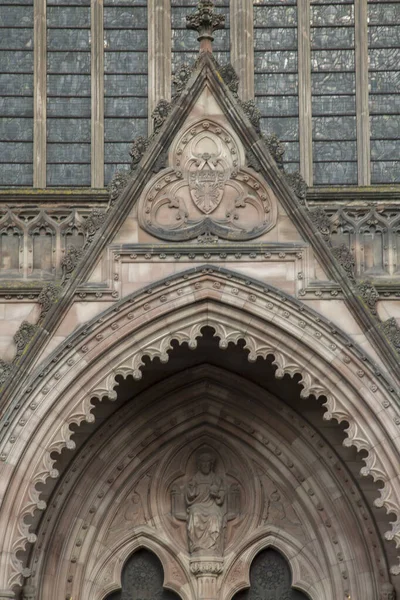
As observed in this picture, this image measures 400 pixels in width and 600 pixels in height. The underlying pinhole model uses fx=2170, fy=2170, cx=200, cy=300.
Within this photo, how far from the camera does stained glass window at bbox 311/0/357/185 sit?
2709 cm

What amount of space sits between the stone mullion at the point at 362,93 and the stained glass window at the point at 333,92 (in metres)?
0.07

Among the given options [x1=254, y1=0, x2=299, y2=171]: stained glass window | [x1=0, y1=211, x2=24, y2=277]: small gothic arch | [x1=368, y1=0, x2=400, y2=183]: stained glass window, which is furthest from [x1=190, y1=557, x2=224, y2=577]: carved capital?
[x1=368, y1=0, x2=400, y2=183]: stained glass window

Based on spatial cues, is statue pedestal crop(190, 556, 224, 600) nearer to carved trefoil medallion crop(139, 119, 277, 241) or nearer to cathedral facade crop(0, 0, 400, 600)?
cathedral facade crop(0, 0, 400, 600)

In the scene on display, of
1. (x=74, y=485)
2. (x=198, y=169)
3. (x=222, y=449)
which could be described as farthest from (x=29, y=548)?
(x=198, y=169)

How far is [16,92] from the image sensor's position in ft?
89.6

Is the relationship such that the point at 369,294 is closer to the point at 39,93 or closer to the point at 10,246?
the point at 10,246

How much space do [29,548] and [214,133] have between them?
5.18 m

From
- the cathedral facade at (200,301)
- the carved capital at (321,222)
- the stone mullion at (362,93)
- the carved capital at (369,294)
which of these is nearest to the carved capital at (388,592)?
the cathedral facade at (200,301)

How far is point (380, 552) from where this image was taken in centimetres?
2495

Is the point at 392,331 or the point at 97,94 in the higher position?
the point at 97,94

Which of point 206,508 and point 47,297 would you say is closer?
point 47,297

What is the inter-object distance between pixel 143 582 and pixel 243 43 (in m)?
6.88

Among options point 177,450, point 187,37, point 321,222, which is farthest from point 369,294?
point 187,37

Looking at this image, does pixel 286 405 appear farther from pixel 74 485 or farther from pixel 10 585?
pixel 10 585
